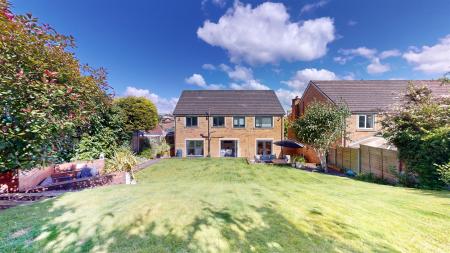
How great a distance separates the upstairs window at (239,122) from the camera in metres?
26.8

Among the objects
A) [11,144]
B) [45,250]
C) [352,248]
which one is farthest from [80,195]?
[352,248]

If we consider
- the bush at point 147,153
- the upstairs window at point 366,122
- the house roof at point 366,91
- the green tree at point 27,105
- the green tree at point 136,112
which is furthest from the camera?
the bush at point 147,153

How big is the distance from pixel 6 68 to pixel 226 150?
23.7m

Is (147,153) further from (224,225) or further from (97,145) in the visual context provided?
(224,225)

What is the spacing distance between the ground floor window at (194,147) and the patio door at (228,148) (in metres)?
2.71

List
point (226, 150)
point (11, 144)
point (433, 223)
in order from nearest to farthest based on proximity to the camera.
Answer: point (11, 144)
point (433, 223)
point (226, 150)

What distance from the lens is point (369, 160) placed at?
15422 millimetres

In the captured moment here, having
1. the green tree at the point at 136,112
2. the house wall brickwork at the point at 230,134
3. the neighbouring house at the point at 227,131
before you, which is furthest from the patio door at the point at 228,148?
the green tree at the point at 136,112

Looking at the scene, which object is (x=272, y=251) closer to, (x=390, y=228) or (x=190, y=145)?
(x=390, y=228)

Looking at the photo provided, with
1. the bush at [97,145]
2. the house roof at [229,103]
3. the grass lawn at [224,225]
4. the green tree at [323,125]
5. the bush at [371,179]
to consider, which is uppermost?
the house roof at [229,103]

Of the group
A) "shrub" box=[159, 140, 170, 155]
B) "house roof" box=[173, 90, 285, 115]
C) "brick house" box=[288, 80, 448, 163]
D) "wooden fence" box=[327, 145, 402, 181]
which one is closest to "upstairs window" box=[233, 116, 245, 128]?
"house roof" box=[173, 90, 285, 115]

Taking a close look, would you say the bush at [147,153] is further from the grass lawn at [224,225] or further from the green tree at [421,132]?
the green tree at [421,132]

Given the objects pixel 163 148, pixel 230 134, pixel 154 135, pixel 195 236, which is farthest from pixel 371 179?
pixel 154 135

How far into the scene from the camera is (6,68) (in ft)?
13.1
